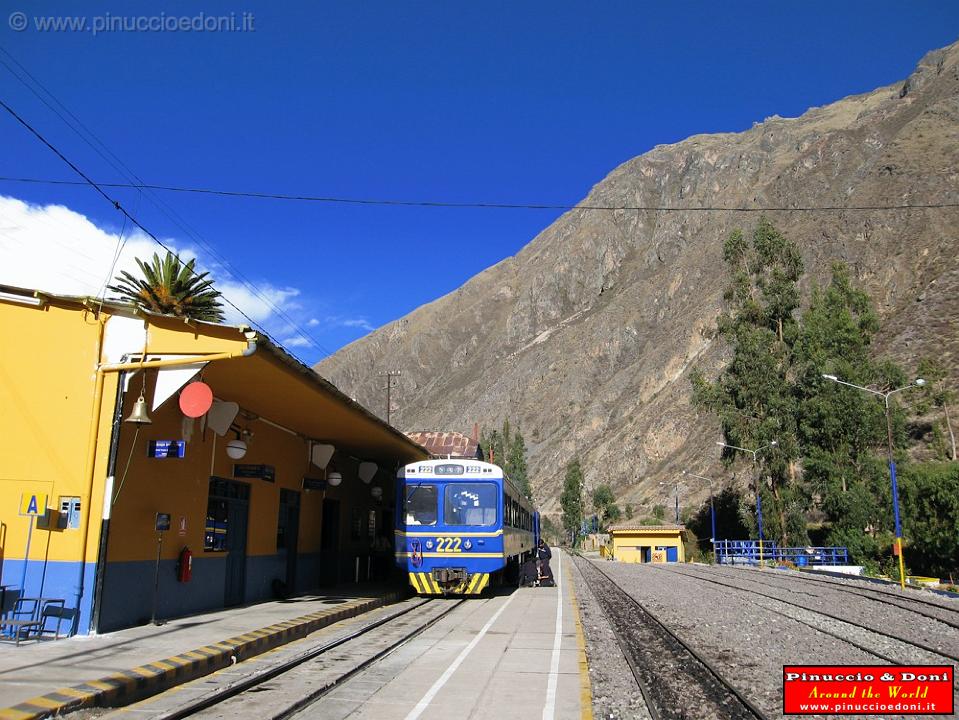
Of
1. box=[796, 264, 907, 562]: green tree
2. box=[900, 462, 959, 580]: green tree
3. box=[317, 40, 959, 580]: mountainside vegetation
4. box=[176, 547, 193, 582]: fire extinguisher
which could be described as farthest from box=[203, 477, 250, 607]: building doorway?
box=[796, 264, 907, 562]: green tree

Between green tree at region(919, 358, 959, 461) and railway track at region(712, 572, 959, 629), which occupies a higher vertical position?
green tree at region(919, 358, 959, 461)

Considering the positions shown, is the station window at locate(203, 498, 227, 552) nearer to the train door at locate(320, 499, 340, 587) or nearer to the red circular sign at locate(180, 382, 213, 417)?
the red circular sign at locate(180, 382, 213, 417)

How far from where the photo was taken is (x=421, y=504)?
18312 mm

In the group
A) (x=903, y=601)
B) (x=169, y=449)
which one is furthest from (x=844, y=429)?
(x=169, y=449)

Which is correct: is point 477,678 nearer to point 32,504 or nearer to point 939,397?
point 32,504

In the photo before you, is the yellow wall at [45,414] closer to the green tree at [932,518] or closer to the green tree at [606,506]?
the green tree at [932,518]

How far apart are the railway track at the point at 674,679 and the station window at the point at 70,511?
766 centimetres

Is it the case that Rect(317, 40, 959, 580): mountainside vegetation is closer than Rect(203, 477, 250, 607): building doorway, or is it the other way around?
Rect(203, 477, 250, 607): building doorway

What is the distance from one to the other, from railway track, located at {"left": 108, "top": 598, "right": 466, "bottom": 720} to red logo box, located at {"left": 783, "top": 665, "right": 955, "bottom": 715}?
4428 mm

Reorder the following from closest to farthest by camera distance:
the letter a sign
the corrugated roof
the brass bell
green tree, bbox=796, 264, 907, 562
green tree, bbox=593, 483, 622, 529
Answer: the letter a sign → the brass bell → green tree, bbox=796, 264, 907, 562 → the corrugated roof → green tree, bbox=593, 483, 622, 529

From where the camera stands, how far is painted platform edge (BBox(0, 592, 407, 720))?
654 cm

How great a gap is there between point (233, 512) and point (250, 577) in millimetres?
1609

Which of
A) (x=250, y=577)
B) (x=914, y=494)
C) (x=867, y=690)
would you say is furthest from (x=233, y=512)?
(x=914, y=494)

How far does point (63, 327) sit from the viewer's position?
11031 mm
